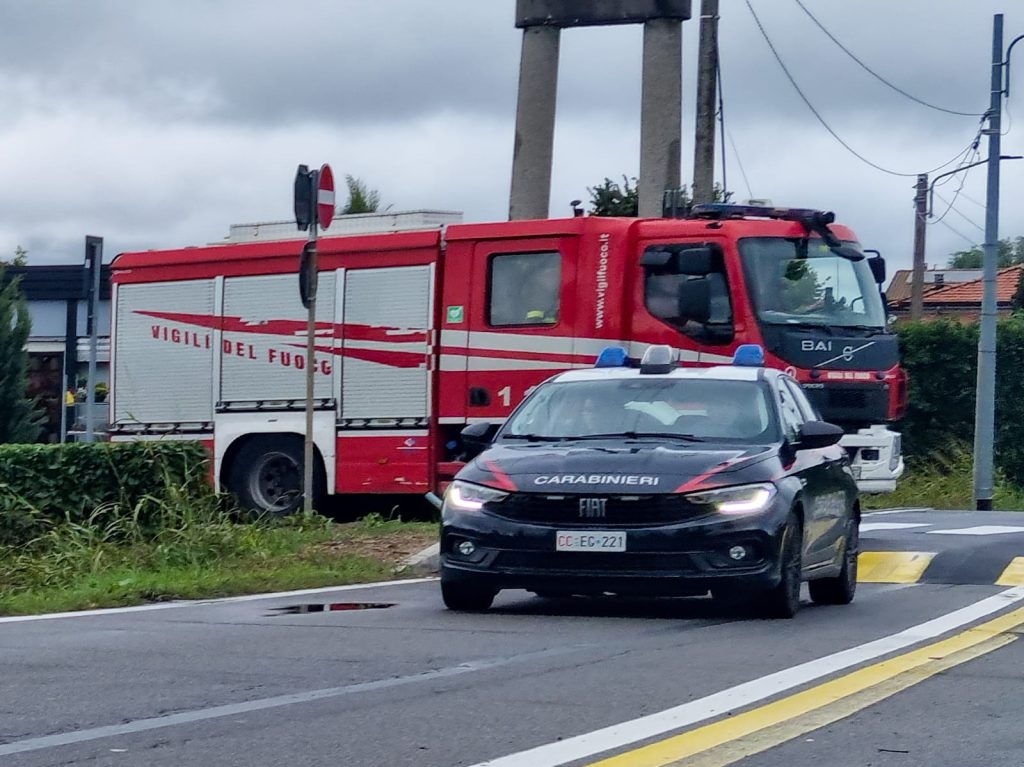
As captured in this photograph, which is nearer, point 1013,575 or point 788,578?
point 788,578

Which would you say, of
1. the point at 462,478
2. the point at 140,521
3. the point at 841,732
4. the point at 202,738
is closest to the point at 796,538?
the point at 462,478

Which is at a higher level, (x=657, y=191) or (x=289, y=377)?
(x=657, y=191)

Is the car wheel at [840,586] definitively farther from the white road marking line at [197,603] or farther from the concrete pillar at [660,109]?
the concrete pillar at [660,109]

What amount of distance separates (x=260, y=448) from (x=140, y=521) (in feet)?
16.3

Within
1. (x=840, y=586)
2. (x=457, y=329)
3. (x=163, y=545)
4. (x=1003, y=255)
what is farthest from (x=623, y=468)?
(x=1003, y=255)

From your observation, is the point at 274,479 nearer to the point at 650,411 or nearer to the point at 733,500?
the point at 650,411

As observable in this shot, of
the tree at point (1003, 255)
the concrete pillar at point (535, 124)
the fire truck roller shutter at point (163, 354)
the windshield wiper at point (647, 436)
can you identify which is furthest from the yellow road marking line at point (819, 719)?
the tree at point (1003, 255)

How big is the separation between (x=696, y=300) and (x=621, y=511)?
779 cm

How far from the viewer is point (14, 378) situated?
114 feet

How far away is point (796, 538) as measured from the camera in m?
11.0

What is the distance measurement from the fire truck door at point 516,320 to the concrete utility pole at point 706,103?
7910 millimetres

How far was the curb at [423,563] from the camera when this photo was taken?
1438 cm

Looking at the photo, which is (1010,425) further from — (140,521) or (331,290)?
(140,521)

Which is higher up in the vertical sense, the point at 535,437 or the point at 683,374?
the point at 683,374
